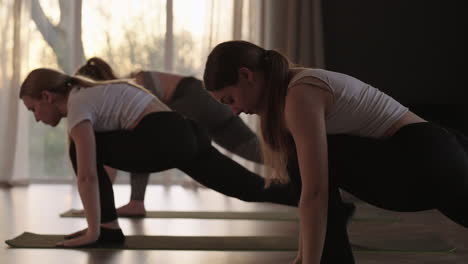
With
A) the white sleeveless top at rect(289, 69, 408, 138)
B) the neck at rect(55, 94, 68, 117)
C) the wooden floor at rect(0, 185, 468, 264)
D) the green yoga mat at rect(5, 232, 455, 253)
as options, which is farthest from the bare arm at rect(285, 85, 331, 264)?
the neck at rect(55, 94, 68, 117)

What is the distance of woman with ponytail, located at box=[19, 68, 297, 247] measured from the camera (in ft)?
7.45

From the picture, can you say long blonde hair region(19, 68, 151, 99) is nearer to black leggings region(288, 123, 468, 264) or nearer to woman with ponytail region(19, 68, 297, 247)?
woman with ponytail region(19, 68, 297, 247)

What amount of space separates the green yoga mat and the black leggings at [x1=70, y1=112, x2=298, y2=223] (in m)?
0.16

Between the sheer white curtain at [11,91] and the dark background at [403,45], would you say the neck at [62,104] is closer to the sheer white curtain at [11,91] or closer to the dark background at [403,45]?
the sheer white curtain at [11,91]

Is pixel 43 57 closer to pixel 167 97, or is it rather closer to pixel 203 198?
pixel 203 198

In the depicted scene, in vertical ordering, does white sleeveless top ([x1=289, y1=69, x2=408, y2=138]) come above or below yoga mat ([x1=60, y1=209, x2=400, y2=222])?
above

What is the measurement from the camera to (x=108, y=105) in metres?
2.44

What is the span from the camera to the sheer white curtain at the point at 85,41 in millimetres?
4805

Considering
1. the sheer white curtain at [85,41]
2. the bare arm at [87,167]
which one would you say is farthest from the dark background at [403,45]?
the bare arm at [87,167]

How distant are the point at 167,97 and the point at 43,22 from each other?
204 cm

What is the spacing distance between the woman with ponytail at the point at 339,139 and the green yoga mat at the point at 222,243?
0.67 meters

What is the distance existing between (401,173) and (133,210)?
185 cm

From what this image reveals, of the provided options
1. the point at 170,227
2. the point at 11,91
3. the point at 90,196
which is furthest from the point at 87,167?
the point at 11,91

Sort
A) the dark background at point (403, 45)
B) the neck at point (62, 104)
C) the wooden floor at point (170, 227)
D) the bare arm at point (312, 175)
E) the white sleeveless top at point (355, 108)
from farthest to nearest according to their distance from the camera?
the dark background at point (403, 45), the neck at point (62, 104), the wooden floor at point (170, 227), the white sleeveless top at point (355, 108), the bare arm at point (312, 175)
